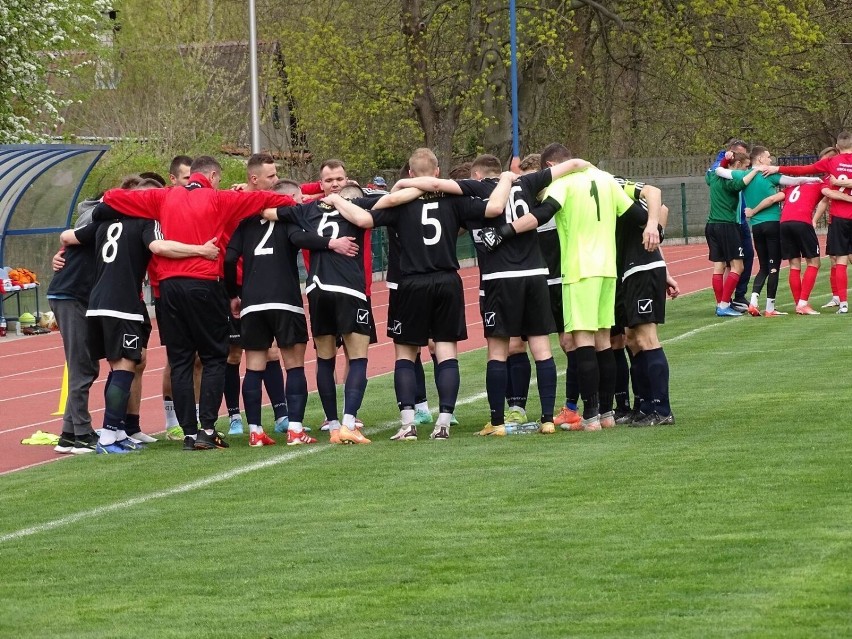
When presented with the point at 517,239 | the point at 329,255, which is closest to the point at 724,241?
the point at 517,239

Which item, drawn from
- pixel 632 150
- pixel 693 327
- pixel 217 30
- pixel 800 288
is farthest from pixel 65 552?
pixel 217 30

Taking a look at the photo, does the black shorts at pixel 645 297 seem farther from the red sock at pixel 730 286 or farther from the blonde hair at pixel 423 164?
the red sock at pixel 730 286

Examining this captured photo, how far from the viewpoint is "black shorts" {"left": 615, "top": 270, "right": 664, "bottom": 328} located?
10.9 metres

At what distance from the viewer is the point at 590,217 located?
10766mm

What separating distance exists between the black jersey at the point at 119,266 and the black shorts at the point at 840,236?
11.3m

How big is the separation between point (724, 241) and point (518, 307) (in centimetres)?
992

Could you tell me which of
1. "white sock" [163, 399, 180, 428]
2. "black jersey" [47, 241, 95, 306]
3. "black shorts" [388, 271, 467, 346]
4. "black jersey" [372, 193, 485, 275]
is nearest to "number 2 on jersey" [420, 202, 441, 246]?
"black jersey" [372, 193, 485, 275]

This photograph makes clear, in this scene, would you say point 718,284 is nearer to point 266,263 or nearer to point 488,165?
point 488,165

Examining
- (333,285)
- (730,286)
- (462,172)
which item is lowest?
(730,286)

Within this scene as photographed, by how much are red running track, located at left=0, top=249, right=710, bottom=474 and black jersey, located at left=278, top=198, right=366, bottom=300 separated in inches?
96.2

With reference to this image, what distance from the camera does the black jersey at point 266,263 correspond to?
1102 cm

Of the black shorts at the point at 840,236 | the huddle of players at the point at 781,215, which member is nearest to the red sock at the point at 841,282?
the huddle of players at the point at 781,215

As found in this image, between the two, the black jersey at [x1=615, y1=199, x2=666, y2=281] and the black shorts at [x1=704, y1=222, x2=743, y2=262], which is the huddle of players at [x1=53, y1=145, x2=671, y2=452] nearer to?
the black jersey at [x1=615, y1=199, x2=666, y2=281]

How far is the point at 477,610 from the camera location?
6.03 metres
